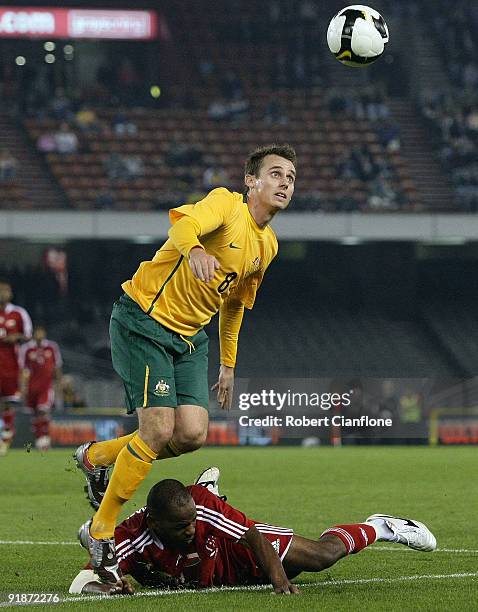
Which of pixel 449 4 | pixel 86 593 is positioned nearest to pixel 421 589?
pixel 86 593

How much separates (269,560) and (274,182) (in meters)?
2.01

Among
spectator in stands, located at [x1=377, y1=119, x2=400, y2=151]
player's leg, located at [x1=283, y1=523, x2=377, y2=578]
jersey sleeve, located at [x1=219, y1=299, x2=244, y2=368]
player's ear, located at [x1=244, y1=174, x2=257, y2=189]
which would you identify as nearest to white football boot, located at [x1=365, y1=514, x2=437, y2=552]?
player's leg, located at [x1=283, y1=523, x2=377, y2=578]

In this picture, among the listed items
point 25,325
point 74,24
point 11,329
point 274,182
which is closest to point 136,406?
point 274,182

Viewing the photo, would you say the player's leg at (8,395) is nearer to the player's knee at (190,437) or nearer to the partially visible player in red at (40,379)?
the partially visible player in red at (40,379)

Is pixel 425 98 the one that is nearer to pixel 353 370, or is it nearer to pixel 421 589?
pixel 353 370

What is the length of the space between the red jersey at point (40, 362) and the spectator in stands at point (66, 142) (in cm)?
1004

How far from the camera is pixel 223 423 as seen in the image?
22609 mm

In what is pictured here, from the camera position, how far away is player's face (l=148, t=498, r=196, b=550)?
19.2ft

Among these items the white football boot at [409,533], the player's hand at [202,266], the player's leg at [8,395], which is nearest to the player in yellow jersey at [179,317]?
the player's hand at [202,266]

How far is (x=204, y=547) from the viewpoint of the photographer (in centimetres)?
603

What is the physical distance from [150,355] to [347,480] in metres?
7.86

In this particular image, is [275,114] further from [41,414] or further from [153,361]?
[153,361]

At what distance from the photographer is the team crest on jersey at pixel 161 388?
6.39 meters

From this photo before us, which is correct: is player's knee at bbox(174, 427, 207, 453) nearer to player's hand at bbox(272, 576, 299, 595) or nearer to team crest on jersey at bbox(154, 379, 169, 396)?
team crest on jersey at bbox(154, 379, 169, 396)
